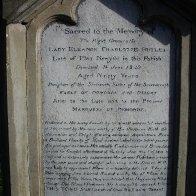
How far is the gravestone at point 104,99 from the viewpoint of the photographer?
3174 mm

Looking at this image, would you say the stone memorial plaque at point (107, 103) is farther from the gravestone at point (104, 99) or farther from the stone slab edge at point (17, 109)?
the stone slab edge at point (17, 109)

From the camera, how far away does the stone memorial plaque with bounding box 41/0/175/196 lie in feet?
10.5

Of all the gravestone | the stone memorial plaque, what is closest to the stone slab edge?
the gravestone

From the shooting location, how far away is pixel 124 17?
10.4 feet

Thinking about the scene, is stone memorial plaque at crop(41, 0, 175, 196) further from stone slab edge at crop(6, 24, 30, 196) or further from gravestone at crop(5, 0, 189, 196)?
stone slab edge at crop(6, 24, 30, 196)

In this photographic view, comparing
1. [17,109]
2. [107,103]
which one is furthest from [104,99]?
[17,109]

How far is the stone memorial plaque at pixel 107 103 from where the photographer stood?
319 cm

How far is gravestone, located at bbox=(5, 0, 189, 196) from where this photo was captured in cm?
317

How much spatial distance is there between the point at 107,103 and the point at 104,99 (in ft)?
0.14

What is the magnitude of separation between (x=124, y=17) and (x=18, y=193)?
170 centimetres

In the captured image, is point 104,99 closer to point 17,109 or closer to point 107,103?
point 107,103

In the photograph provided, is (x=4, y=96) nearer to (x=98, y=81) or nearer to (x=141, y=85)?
(x=98, y=81)

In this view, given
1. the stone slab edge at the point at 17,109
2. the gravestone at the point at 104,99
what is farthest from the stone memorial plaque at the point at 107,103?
the stone slab edge at the point at 17,109

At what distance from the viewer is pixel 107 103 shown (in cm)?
331
